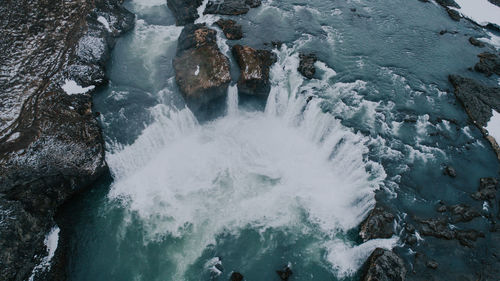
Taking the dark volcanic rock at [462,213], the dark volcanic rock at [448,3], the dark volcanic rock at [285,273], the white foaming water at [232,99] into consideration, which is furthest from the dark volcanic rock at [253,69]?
the dark volcanic rock at [448,3]

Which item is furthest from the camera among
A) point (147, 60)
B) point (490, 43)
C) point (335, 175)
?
point (490, 43)

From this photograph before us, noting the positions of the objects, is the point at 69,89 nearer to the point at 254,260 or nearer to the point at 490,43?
the point at 254,260

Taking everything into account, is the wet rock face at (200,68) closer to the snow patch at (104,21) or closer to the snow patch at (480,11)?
the snow patch at (104,21)

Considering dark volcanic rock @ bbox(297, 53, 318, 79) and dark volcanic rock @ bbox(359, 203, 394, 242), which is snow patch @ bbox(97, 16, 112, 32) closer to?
dark volcanic rock @ bbox(297, 53, 318, 79)

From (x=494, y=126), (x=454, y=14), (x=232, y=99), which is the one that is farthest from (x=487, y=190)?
(x=454, y=14)

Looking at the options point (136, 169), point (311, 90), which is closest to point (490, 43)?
point (311, 90)

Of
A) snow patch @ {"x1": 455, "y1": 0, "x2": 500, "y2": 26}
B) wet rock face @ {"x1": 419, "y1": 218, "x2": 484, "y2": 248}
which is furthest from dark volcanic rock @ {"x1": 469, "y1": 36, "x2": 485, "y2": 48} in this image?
wet rock face @ {"x1": 419, "y1": 218, "x2": 484, "y2": 248}

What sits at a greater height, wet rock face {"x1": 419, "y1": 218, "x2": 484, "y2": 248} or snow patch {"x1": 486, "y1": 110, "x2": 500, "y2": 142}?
snow patch {"x1": 486, "y1": 110, "x2": 500, "y2": 142}
